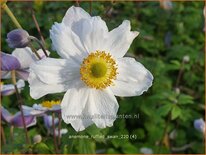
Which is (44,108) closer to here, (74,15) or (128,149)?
(74,15)

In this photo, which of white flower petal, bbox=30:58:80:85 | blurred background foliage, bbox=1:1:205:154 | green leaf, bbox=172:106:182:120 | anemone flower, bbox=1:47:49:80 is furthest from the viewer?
blurred background foliage, bbox=1:1:205:154

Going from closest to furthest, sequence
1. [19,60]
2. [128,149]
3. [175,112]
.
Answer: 1. [19,60]
2. [175,112]
3. [128,149]

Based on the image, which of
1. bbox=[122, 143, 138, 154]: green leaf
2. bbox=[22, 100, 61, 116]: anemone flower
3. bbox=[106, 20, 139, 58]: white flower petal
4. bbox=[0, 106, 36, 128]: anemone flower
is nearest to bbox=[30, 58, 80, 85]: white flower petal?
bbox=[106, 20, 139, 58]: white flower petal

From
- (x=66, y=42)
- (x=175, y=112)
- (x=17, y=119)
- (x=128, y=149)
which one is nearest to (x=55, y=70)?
(x=66, y=42)

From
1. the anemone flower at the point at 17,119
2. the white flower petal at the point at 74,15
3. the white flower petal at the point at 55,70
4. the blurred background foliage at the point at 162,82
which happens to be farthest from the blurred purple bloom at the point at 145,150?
the white flower petal at the point at 74,15

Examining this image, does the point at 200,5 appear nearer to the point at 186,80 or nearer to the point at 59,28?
the point at 186,80

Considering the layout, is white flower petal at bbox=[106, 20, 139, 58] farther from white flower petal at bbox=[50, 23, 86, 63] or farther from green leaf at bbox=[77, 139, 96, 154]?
green leaf at bbox=[77, 139, 96, 154]

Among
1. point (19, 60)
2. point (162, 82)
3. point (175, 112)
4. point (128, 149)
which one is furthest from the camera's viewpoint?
point (162, 82)
